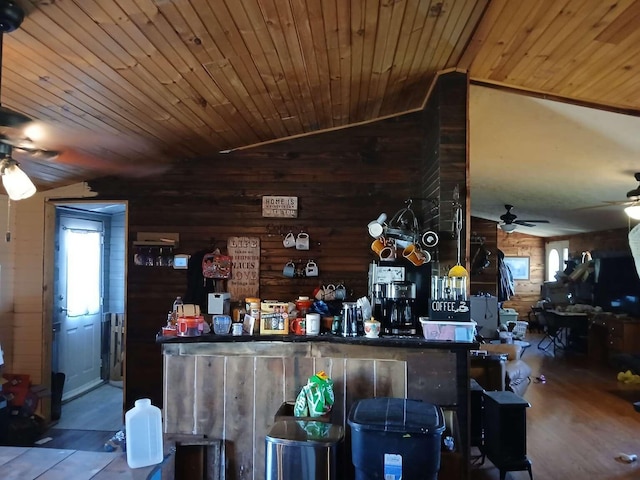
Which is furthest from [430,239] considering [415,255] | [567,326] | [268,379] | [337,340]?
[567,326]

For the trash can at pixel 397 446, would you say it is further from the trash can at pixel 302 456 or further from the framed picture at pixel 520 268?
the framed picture at pixel 520 268

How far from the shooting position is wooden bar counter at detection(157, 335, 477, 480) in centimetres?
288

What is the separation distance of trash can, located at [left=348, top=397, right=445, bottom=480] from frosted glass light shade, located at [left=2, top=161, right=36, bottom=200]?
1887 mm

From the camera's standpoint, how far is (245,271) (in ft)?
14.1

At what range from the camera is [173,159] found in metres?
4.27

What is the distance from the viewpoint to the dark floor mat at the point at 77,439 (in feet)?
13.4

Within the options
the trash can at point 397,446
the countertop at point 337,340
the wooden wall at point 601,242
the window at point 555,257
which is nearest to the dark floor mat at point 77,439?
the countertop at point 337,340

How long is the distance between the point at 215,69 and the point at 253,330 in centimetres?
158

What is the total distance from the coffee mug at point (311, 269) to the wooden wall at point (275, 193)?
0.06 meters

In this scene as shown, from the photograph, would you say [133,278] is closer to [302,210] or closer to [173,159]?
[173,159]

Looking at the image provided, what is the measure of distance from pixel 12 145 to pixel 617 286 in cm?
824

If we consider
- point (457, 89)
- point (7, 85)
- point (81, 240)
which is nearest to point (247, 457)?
point (7, 85)

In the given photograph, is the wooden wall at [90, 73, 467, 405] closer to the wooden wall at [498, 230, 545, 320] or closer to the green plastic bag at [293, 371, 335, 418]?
the green plastic bag at [293, 371, 335, 418]

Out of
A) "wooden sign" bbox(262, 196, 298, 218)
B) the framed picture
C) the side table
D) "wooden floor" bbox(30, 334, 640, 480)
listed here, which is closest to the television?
"wooden floor" bbox(30, 334, 640, 480)
